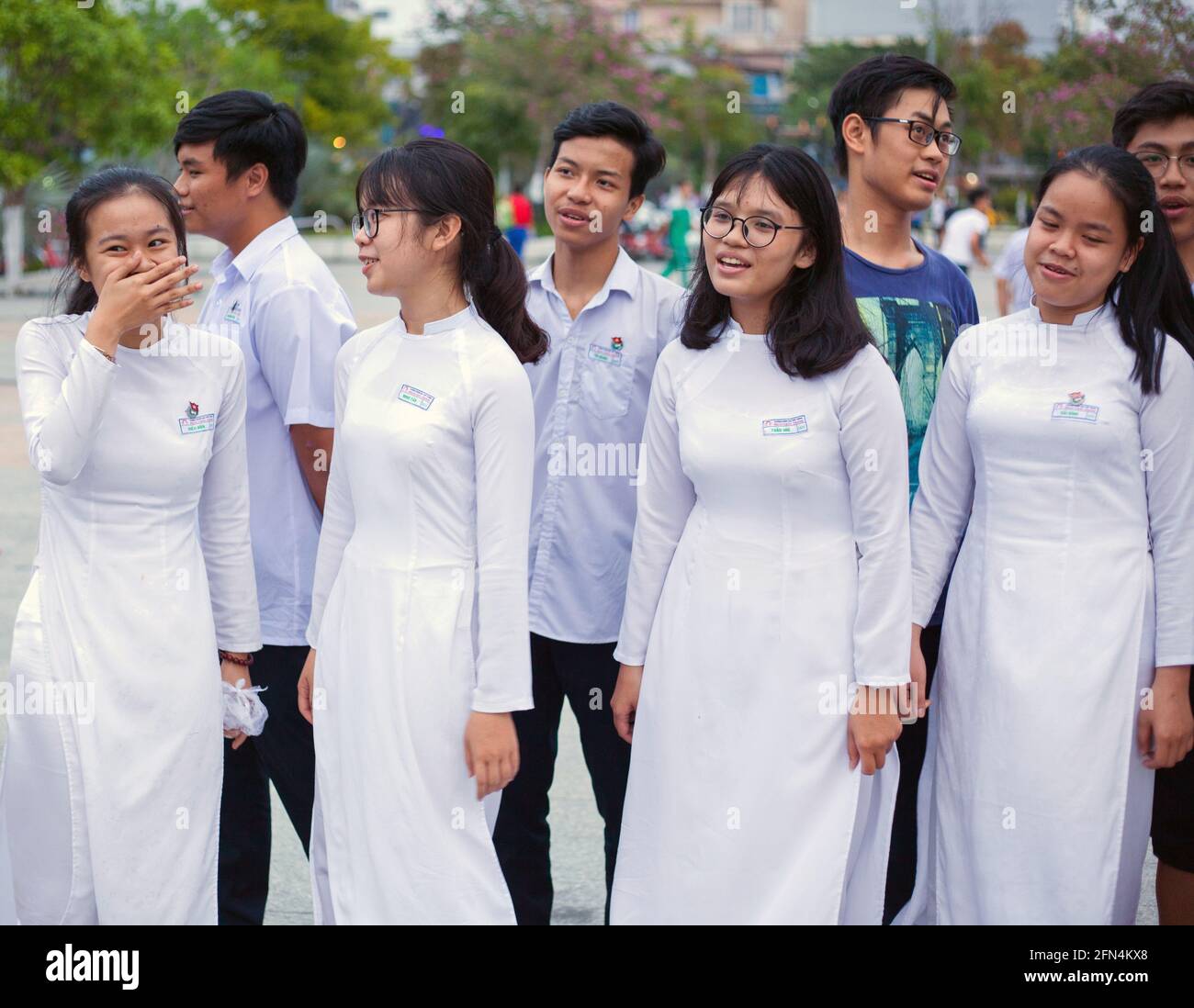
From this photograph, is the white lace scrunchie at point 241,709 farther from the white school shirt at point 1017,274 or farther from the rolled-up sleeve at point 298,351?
the white school shirt at point 1017,274

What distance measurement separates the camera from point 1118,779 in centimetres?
298

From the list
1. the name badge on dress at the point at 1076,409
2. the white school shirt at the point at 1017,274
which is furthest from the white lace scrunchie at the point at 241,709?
the white school shirt at the point at 1017,274

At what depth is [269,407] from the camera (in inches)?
139

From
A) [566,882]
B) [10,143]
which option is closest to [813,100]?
[10,143]

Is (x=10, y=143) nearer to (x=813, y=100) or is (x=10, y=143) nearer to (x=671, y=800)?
(x=671, y=800)

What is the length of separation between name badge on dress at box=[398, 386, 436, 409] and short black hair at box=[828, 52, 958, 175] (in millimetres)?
1314

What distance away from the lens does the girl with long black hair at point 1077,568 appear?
2.97 meters

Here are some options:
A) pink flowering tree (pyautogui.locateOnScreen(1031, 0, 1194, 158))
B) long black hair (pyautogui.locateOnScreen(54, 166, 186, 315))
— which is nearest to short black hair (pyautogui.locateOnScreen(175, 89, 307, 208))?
long black hair (pyautogui.locateOnScreen(54, 166, 186, 315))

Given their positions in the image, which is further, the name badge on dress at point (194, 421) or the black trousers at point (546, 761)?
the black trousers at point (546, 761)

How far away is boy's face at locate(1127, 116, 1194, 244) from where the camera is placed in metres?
3.52

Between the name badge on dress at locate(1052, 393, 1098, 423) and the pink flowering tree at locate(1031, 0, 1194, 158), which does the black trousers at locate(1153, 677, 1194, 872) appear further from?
the pink flowering tree at locate(1031, 0, 1194, 158)

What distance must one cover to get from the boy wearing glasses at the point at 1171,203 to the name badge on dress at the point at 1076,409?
642 mm

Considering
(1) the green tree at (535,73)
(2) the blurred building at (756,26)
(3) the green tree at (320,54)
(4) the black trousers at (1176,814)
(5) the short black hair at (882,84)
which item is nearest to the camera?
(4) the black trousers at (1176,814)
